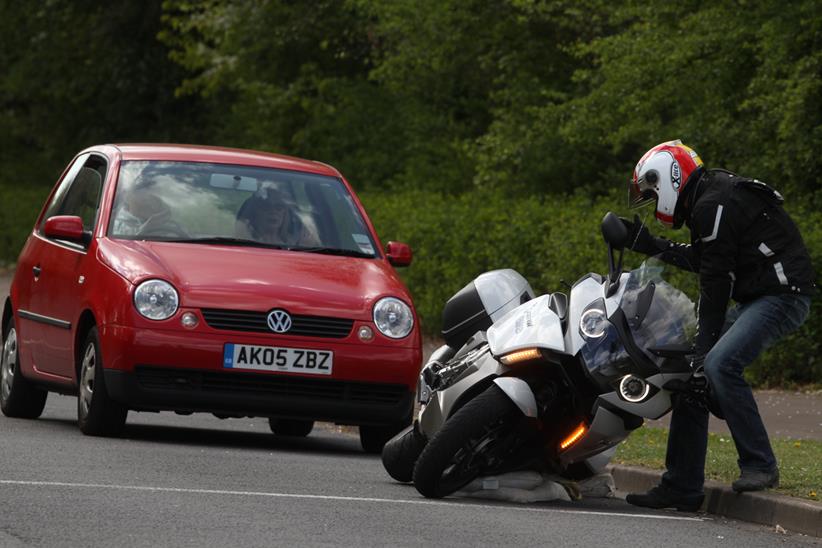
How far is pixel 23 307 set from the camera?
12703mm

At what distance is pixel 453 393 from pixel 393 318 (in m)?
2.11

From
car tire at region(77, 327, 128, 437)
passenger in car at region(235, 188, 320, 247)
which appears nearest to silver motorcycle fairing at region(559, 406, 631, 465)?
car tire at region(77, 327, 128, 437)

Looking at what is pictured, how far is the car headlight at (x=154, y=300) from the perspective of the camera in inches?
420

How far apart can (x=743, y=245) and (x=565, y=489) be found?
4.87 ft

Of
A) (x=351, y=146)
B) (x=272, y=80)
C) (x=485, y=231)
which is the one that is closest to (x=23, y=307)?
(x=485, y=231)

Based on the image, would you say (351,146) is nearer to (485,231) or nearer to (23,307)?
(485,231)

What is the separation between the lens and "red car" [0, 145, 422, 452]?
1066 centimetres

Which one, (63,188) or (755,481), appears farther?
(63,188)

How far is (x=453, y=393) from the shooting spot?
8.92 m

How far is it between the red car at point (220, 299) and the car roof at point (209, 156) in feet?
0.04

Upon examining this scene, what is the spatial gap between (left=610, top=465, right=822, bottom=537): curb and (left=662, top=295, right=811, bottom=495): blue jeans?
0.14 meters

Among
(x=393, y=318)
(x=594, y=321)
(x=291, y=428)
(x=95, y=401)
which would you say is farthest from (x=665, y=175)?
(x=291, y=428)

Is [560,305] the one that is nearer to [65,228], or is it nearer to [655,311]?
[655,311]

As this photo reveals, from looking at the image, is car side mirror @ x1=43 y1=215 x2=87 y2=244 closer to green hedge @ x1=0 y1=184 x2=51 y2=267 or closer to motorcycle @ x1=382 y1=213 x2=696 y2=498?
motorcycle @ x1=382 y1=213 x2=696 y2=498
